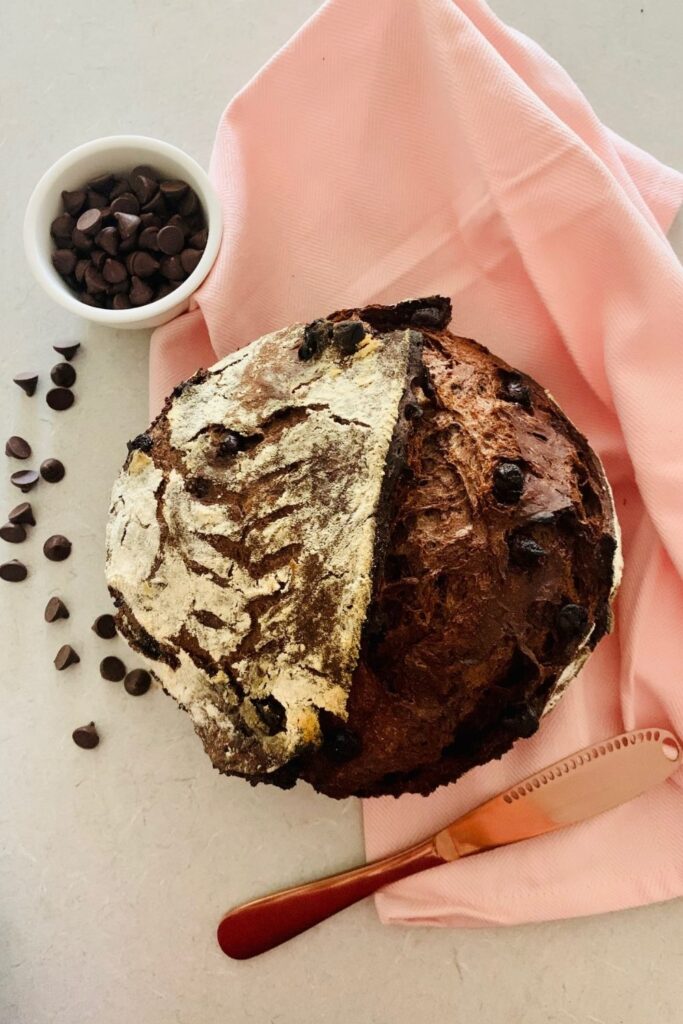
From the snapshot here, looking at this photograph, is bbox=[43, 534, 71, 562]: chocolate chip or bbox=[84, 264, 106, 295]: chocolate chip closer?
bbox=[84, 264, 106, 295]: chocolate chip

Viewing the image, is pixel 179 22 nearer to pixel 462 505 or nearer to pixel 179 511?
pixel 179 511

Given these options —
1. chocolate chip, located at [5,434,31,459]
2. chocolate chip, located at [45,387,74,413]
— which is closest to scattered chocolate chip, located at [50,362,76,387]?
chocolate chip, located at [45,387,74,413]

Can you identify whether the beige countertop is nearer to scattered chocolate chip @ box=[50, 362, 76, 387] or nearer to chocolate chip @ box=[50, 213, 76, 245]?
scattered chocolate chip @ box=[50, 362, 76, 387]

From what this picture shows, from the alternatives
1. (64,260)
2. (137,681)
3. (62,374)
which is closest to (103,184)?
(64,260)

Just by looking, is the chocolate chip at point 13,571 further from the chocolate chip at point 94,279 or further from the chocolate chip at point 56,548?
the chocolate chip at point 94,279

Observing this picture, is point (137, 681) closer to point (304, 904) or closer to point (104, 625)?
point (104, 625)
